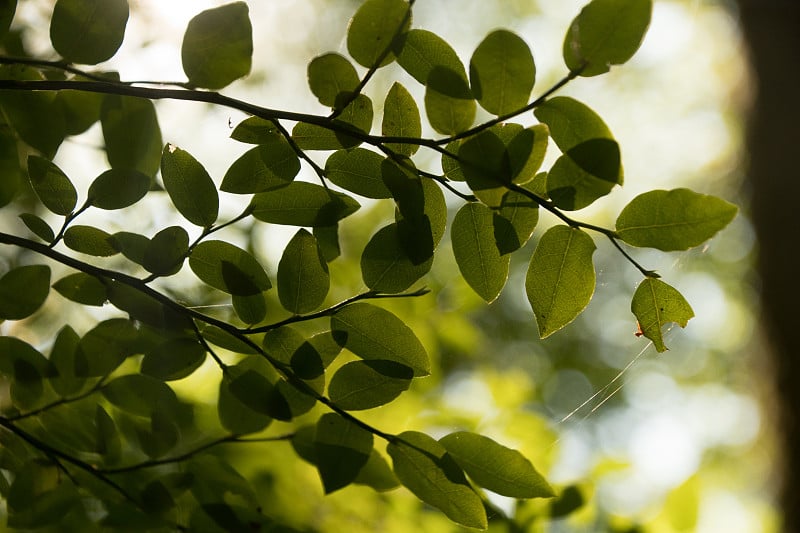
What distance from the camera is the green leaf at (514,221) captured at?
394mm

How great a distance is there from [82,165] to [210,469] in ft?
1.33

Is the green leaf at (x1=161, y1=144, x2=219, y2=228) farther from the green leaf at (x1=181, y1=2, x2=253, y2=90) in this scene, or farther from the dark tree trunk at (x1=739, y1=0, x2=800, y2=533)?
the dark tree trunk at (x1=739, y1=0, x2=800, y2=533)

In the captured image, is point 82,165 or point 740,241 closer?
point 82,165

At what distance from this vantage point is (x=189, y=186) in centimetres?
42

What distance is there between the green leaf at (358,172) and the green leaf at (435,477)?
0.16 m

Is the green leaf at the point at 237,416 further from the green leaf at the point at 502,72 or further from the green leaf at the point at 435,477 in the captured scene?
the green leaf at the point at 502,72

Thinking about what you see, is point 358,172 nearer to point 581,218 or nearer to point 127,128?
point 127,128

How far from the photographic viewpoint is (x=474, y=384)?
1197mm

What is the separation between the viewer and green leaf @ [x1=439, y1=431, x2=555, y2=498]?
0.43 m

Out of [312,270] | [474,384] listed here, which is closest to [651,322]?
[312,270]

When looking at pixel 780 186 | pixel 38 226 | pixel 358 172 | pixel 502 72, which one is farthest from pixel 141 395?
pixel 780 186

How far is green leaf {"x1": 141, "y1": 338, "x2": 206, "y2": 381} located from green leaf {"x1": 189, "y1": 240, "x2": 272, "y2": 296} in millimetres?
47

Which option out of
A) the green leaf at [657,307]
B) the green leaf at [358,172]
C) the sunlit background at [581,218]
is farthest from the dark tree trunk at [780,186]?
the green leaf at [358,172]

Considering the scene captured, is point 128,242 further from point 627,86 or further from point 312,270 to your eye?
point 627,86
